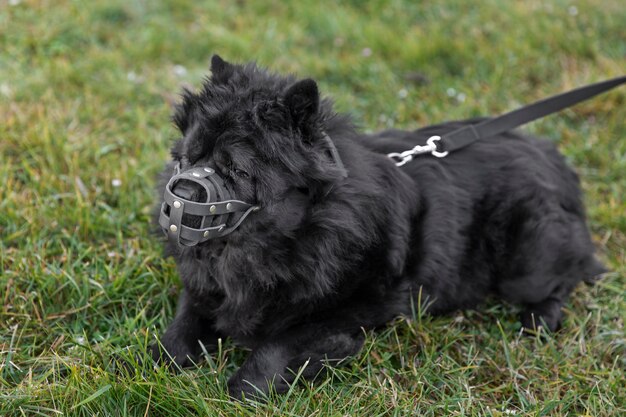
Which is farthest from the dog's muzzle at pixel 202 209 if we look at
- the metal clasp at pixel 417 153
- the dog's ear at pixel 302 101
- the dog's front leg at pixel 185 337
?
the metal clasp at pixel 417 153

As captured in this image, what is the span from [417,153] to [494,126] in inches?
23.1

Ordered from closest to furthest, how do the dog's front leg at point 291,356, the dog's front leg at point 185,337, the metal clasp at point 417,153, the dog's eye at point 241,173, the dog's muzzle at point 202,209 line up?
the dog's muzzle at point 202,209
the dog's eye at point 241,173
the dog's front leg at point 291,356
the dog's front leg at point 185,337
the metal clasp at point 417,153

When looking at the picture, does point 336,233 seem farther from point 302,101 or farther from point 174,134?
point 174,134

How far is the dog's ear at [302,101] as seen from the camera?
2.69 m

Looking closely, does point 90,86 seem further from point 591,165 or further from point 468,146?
point 591,165

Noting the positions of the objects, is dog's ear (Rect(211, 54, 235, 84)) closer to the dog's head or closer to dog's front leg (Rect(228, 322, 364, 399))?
the dog's head

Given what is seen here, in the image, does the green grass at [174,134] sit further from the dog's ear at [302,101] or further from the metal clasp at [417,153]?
the dog's ear at [302,101]

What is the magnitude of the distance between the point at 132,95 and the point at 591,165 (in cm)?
392

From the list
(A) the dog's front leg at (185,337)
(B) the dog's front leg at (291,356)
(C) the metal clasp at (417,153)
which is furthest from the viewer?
(C) the metal clasp at (417,153)

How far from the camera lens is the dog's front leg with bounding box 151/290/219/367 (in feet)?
10.2

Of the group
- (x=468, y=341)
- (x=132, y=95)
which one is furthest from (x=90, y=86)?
(x=468, y=341)

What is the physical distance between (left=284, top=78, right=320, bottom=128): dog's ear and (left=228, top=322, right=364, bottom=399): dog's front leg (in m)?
1.04

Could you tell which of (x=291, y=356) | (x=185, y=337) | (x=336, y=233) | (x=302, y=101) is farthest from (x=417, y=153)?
(x=185, y=337)

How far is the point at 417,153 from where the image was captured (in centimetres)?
355
